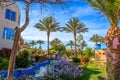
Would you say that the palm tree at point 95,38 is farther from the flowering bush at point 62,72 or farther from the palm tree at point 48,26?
the flowering bush at point 62,72

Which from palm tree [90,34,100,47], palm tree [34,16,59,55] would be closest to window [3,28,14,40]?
palm tree [34,16,59,55]

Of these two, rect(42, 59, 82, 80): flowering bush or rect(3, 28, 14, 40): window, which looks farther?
rect(3, 28, 14, 40): window

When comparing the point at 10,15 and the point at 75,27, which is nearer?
the point at 10,15

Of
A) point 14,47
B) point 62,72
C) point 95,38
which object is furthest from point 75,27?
point 14,47

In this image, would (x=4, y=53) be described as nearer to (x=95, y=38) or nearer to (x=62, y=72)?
(x=62, y=72)

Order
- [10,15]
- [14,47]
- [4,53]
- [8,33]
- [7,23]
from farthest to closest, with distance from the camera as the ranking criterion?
[10,15]
[8,33]
[7,23]
[4,53]
[14,47]

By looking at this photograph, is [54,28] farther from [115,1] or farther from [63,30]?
[115,1]

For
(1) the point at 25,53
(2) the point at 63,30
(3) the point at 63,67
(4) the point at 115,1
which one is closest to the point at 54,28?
(2) the point at 63,30

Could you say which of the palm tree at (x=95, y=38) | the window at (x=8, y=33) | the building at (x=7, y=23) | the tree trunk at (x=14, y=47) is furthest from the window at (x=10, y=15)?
the palm tree at (x=95, y=38)

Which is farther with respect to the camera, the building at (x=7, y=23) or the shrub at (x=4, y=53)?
the building at (x=7, y=23)

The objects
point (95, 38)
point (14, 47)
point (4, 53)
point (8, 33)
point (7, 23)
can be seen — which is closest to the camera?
point (14, 47)

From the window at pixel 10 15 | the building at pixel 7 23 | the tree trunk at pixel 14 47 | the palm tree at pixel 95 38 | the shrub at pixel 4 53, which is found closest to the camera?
the tree trunk at pixel 14 47

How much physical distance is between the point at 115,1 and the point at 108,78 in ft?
22.5

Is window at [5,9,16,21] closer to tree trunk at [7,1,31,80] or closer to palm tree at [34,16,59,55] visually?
palm tree at [34,16,59,55]
